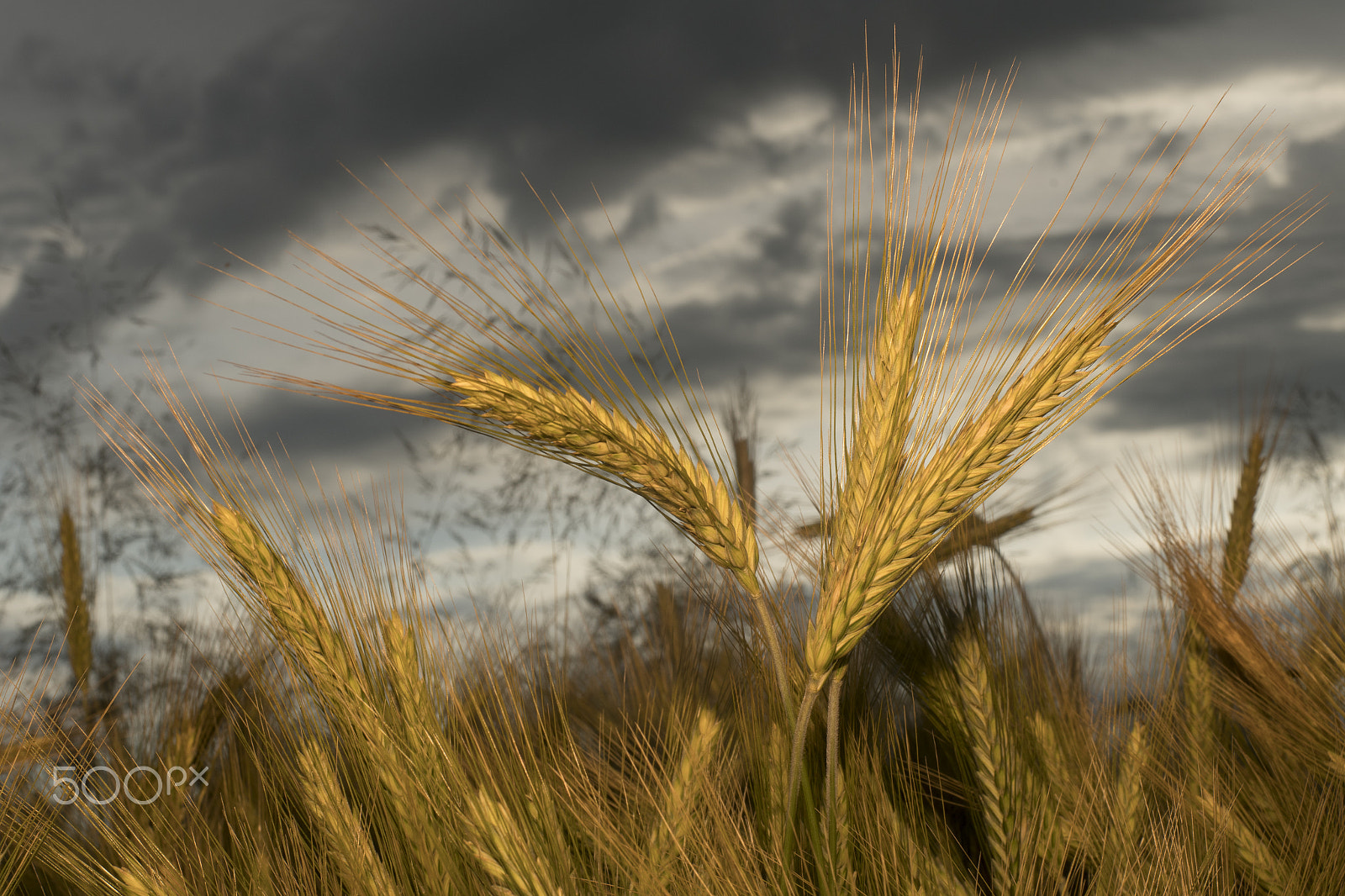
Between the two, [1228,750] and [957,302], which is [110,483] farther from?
[1228,750]

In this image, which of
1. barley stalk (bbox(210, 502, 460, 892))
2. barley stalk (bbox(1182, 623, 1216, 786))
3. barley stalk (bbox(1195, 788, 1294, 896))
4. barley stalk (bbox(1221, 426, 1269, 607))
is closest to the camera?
barley stalk (bbox(210, 502, 460, 892))

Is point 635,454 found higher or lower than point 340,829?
higher

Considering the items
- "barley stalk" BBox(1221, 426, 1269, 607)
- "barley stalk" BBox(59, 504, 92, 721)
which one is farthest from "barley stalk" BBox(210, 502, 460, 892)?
"barley stalk" BBox(1221, 426, 1269, 607)

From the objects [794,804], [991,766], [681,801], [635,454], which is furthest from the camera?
[991,766]

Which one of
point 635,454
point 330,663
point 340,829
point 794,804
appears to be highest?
point 635,454

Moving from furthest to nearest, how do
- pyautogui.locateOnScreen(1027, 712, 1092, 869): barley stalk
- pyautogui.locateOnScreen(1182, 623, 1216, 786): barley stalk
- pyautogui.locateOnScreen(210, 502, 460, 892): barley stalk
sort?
pyautogui.locateOnScreen(1182, 623, 1216, 786): barley stalk
pyautogui.locateOnScreen(1027, 712, 1092, 869): barley stalk
pyautogui.locateOnScreen(210, 502, 460, 892): barley stalk

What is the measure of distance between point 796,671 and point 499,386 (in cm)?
64

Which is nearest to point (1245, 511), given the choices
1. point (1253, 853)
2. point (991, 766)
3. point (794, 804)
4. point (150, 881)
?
point (1253, 853)

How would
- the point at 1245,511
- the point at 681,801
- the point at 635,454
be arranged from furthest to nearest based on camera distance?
the point at 1245,511 < the point at 681,801 < the point at 635,454

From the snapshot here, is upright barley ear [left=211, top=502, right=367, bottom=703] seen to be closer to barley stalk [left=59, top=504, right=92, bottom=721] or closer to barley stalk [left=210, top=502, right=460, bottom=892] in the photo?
barley stalk [left=210, top=502, right=460, bottom=892]

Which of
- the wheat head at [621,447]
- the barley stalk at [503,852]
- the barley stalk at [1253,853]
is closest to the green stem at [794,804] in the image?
the wheat head at [621,447]

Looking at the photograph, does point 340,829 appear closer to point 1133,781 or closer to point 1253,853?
point 1133,781

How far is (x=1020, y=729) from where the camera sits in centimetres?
192

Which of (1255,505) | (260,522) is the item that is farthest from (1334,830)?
(260,522)
